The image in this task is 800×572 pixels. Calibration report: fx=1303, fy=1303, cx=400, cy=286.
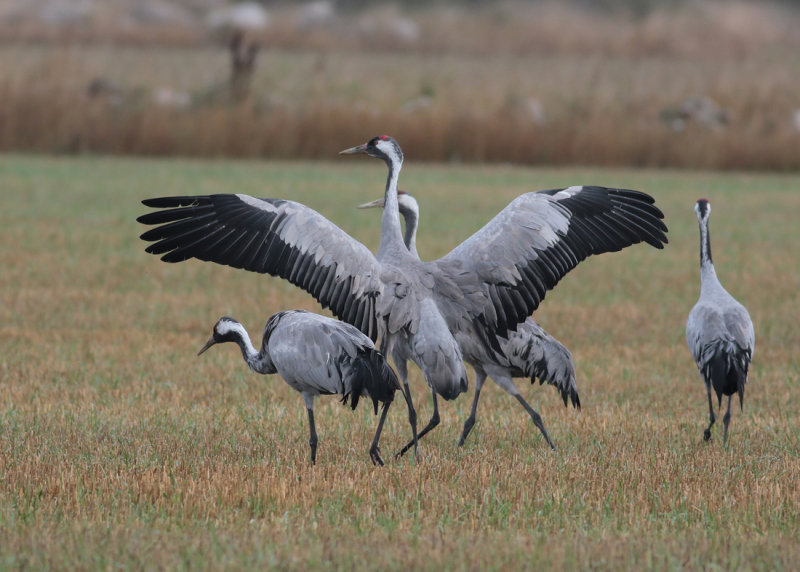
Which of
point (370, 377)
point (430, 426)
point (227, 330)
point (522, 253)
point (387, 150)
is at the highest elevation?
point (387, 150)

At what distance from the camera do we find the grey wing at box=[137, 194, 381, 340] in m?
6.51

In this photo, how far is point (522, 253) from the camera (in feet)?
22.2

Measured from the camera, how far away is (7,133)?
2772cm

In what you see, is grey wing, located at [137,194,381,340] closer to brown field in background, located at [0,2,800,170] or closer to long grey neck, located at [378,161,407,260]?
long grey neck, located at [378,161,407,260]

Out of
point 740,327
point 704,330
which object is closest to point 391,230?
point 704,330

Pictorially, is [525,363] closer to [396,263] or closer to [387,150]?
[396,263]

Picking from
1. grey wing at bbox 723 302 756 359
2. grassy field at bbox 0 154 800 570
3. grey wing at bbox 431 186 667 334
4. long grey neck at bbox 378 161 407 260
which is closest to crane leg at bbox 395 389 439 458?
grassy field at bbox 0 154 800 570

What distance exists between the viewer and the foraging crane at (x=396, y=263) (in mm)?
6488

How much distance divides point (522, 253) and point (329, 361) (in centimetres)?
122

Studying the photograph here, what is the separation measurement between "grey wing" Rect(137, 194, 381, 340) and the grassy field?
0.82 meters

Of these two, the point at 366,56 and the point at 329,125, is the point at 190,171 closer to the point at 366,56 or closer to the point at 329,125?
the point at 329,125

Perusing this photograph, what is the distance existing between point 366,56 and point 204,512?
46.4 m

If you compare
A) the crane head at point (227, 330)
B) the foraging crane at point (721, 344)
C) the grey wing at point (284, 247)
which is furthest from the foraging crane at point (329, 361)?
the foraging crane at point (721, 344)

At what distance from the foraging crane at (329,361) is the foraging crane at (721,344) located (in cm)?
A: 192
